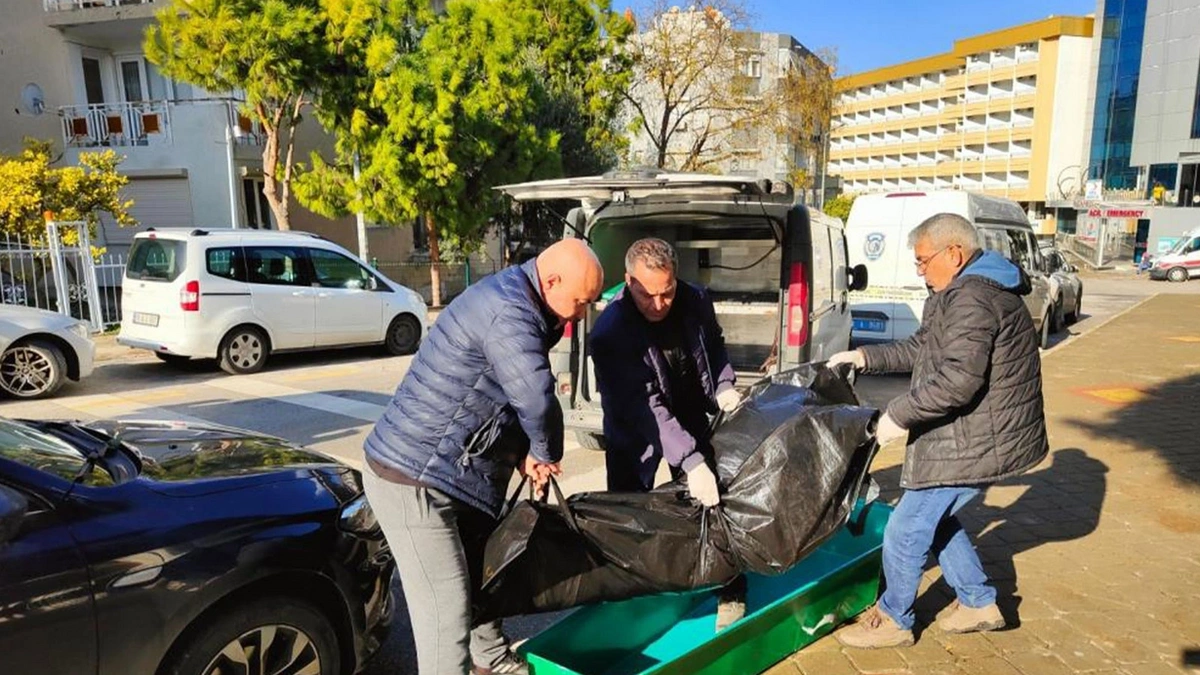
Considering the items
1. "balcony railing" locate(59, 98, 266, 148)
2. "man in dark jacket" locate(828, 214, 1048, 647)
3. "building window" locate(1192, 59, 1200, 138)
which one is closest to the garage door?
"balcony railing" locate(59, 98, 266, 148)

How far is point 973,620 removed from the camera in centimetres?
335

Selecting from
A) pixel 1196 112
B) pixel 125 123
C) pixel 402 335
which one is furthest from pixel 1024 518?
pixel 1196 112

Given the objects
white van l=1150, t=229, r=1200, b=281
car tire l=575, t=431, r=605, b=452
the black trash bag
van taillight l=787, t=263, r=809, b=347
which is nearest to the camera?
the black trash bag

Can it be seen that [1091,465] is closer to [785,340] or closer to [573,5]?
[785,340]

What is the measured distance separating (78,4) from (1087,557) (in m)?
21.3

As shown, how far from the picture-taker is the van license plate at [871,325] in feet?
33.6

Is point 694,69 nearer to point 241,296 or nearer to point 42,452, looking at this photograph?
point 241,296

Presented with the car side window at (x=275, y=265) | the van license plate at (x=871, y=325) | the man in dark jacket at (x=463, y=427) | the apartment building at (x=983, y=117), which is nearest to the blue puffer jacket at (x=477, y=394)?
the man in dark jacket at (x=463, y=427)

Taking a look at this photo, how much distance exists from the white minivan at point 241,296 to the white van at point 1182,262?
100 ft

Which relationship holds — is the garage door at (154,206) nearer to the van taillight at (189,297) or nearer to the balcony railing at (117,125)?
the balcony railing at (117,125)

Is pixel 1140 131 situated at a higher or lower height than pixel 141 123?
higher

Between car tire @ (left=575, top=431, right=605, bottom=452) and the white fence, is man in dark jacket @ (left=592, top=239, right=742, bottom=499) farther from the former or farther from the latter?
the white fence

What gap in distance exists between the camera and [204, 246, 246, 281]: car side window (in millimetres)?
8945

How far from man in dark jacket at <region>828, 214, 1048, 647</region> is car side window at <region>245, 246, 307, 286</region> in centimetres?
829
